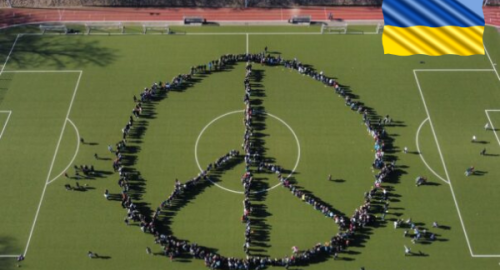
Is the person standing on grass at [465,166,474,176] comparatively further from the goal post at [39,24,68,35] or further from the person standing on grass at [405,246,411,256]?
the goal post at [39,24,68,35]

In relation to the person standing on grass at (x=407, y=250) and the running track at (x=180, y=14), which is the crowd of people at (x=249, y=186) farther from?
the running track at (x=180, y=14)

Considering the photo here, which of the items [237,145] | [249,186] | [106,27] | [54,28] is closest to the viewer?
[249,186]

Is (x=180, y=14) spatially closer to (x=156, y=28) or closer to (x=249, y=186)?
(x=156, y=28)

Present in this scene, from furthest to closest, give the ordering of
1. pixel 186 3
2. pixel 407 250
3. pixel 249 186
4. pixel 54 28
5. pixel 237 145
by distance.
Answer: pixel 186 3
pixel 54 28
pixel 237 145
pixel 249 186
pixel 407 250

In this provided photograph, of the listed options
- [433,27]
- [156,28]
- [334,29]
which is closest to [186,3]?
[156,28]

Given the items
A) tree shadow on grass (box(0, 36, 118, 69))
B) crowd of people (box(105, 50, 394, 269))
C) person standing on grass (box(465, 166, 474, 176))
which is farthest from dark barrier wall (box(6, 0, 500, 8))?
person standing on grass (box(465, 166, 474, 176))

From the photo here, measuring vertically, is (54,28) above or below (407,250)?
above

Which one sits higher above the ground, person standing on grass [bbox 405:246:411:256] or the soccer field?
the soccer field
